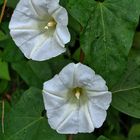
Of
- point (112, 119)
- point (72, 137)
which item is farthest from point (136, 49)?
point (72, 137)

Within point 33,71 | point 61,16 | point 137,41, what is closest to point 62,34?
point 61,16

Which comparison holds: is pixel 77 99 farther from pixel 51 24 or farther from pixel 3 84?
pixel 3 84

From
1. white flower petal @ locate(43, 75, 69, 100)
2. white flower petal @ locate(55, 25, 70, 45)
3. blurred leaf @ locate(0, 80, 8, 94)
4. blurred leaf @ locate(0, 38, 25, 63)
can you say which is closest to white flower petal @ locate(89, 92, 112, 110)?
white flower petal @ locate(43, 75, 69, 100)

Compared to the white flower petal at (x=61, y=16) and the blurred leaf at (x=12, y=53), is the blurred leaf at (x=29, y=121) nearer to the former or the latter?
the blurred leaf at (x=12, y=53)

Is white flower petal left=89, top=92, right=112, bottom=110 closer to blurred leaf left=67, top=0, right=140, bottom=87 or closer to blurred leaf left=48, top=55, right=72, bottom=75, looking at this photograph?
blurred leaf left=67, top=0, right=140, bottom=87

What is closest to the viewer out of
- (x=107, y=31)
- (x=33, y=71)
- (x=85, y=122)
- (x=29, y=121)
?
(x=107, y=31)

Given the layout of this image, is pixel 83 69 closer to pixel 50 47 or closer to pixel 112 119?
pixel 50 47

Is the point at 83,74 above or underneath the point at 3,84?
above
